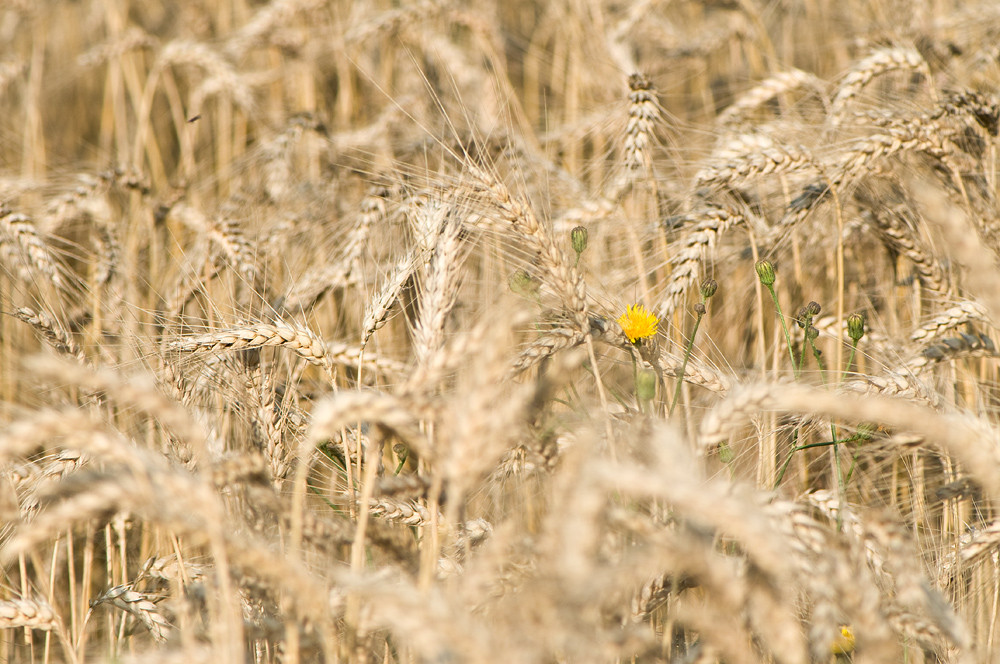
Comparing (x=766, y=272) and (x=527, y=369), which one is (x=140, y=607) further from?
(x=766, y=272)

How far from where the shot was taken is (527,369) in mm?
2191

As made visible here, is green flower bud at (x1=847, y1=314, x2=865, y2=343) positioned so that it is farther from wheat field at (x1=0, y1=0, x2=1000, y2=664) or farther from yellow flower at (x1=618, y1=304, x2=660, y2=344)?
yellow flower at (x1=618, y1=304, x2=660, y2=344)

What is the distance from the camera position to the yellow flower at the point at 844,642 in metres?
1.80

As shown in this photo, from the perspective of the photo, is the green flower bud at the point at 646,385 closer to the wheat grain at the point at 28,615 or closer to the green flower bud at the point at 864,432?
the green flower bud at the point at 864,432

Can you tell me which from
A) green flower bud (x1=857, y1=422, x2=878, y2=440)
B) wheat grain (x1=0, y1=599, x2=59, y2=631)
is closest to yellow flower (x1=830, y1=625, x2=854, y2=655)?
green flower bud (x1=857, y1=422, x2=878, y2=440)

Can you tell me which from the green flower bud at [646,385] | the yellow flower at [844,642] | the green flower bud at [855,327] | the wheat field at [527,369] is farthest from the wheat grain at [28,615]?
the green flower bud at [855,327]

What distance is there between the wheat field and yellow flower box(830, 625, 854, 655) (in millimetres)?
91

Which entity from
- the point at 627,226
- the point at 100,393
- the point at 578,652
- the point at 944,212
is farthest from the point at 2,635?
the point at 944,212

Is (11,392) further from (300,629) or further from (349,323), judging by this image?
(300,629)

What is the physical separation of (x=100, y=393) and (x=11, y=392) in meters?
1.04

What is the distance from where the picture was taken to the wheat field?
3.81 ft

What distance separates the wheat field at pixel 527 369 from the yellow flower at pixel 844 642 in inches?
3.6

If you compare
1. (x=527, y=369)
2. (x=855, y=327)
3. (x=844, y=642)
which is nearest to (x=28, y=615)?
(x=527, y=369)

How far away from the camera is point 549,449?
4.88 ft
